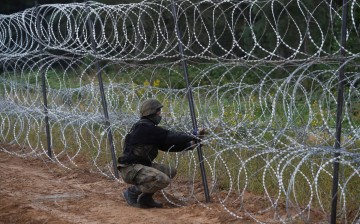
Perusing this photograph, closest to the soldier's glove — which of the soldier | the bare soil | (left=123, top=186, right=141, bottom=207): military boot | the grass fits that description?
the soldier

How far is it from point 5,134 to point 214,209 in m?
6.59

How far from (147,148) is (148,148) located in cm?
1

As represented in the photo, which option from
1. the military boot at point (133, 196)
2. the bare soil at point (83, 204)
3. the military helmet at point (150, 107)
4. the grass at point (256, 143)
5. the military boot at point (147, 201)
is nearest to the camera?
the grass at point (256, 143)

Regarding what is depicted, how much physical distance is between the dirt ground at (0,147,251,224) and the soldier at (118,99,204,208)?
9.5 inches

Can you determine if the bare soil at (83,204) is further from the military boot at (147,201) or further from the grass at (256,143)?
the grass at (256,143)

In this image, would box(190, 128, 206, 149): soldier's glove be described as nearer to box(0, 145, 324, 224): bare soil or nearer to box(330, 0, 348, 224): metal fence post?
box(0, 145, 324, 224): bare soil

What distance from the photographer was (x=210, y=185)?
8.30 m

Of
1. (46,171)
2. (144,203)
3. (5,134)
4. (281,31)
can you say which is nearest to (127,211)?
(144,203)

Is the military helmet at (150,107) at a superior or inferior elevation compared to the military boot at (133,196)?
superior

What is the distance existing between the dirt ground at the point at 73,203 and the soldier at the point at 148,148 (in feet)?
0.79

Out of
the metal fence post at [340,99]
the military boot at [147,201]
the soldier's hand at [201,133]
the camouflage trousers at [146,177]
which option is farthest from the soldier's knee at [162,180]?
the metal fence post at [340,99]

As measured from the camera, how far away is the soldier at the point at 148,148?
23.6 feet

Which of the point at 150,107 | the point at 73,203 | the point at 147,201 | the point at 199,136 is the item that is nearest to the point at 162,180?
the point at 147,201

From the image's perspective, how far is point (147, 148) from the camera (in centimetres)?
741
